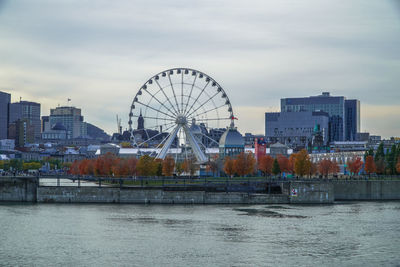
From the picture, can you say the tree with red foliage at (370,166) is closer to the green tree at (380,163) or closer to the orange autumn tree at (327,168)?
the green tree at (380,163)

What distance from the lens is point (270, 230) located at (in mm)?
60438

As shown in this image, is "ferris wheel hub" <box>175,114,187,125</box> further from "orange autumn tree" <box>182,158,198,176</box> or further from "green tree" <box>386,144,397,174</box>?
"green tree" <box>386,144,397,174</box>

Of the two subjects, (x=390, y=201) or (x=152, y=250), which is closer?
(x=152, y=250)

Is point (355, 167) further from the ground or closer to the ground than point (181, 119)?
closer to the ground

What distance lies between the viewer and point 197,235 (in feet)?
189

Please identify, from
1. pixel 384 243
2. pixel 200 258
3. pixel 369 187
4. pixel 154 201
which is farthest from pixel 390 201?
pixel 200 258

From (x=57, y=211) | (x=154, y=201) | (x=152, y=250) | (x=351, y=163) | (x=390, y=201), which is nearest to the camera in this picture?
(x=152, y=250)

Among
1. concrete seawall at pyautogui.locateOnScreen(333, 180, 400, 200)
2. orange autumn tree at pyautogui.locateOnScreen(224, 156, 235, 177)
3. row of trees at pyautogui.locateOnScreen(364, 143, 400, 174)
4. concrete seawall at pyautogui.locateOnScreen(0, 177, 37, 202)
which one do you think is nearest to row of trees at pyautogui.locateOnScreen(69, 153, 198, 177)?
orange autumn tree at pyautogui.locateOnScreen(224, 156, 235, 177)

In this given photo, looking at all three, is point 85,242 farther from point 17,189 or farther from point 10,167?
point 10,167

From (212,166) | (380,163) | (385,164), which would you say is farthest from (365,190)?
(212,166)

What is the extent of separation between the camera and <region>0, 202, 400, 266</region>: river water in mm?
48312

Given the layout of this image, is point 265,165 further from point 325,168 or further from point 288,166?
point 325,168

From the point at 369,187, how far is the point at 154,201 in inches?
1163

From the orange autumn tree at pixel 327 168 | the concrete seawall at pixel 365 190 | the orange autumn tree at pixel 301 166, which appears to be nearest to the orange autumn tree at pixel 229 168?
the orange autumn tree at pixel 301 166
